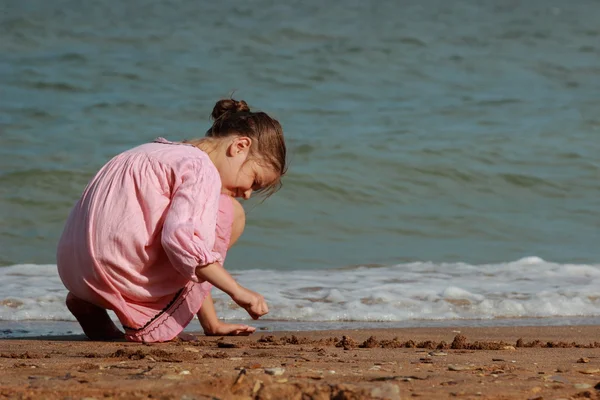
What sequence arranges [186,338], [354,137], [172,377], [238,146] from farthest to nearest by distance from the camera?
Result: [354,137]
[186,338]
[238,146]
[172,377]

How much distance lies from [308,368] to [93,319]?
1058 millimetres

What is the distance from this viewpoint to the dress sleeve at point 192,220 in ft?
8.45

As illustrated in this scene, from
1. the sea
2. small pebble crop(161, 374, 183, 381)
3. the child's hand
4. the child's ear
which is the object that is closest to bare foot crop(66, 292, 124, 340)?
the sea

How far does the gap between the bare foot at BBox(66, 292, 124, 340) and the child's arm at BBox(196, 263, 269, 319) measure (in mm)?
527

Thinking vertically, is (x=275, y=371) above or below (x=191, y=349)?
above

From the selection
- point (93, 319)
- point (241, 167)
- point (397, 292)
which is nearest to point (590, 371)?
point (241, 167)

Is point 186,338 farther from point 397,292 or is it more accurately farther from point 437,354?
point 397,292

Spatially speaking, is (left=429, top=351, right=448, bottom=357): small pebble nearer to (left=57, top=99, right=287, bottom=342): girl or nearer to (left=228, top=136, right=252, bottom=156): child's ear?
(left=57, top=99, right=287, bottom=342): girl

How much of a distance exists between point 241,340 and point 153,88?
7292 millimetres

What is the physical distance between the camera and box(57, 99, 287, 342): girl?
8.64 ft

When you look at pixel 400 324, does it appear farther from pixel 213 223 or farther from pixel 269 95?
pixel 269 95

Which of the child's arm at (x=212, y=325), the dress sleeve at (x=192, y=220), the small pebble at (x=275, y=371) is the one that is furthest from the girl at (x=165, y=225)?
the small pebble at (x=275, y=371)

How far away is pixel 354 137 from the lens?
8547mm

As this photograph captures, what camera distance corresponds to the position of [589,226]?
6.43 meters
